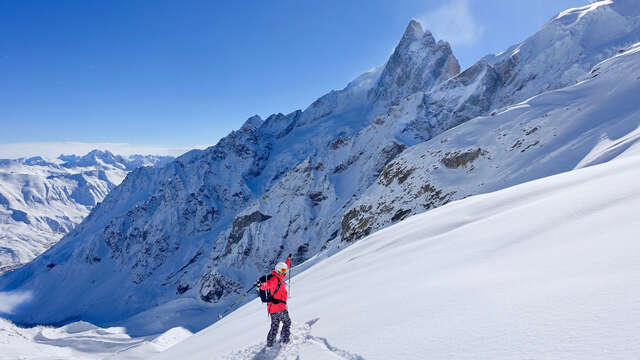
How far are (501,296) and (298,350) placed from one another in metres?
3.71

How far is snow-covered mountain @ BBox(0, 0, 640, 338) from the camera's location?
27.7 metres

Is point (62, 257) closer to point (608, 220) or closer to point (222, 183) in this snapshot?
point (222, 183)

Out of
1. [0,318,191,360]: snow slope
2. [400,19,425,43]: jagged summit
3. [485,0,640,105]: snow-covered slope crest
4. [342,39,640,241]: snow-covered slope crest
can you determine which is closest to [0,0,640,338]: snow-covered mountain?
[342,39,640,241]: snow-covered slope crest

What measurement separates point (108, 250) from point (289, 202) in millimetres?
100202

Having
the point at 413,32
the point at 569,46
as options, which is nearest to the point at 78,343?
the point at 569,46

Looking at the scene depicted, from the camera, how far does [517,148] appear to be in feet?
88.7

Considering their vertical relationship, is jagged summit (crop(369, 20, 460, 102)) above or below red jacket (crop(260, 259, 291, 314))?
above

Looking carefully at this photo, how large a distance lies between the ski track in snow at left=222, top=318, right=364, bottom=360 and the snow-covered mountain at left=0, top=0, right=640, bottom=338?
19.7 metres

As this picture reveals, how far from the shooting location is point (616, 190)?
20.2ft

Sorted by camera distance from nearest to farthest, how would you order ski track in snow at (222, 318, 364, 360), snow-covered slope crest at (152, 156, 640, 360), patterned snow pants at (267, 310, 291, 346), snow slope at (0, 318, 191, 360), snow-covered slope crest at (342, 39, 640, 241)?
snow-covered slope crest at (152, 156, 640, 360) → ski track in snow at (222, 318, 364, 360) → patterned snow pants at (267, 310, 291, 346) → snow-covered slope crest at (342, 39, 640, 241) → snow slope at (0, 318, 191, 360)

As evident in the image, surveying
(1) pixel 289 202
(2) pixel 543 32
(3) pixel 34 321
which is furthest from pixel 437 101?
(3) pixel 34 321

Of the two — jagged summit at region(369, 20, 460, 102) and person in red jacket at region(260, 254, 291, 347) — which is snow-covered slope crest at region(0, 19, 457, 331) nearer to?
jagged summit at region(369, 20, 460, 102)

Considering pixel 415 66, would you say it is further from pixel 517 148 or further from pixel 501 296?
pixel 501 296

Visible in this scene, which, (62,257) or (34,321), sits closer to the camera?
(34,321)
